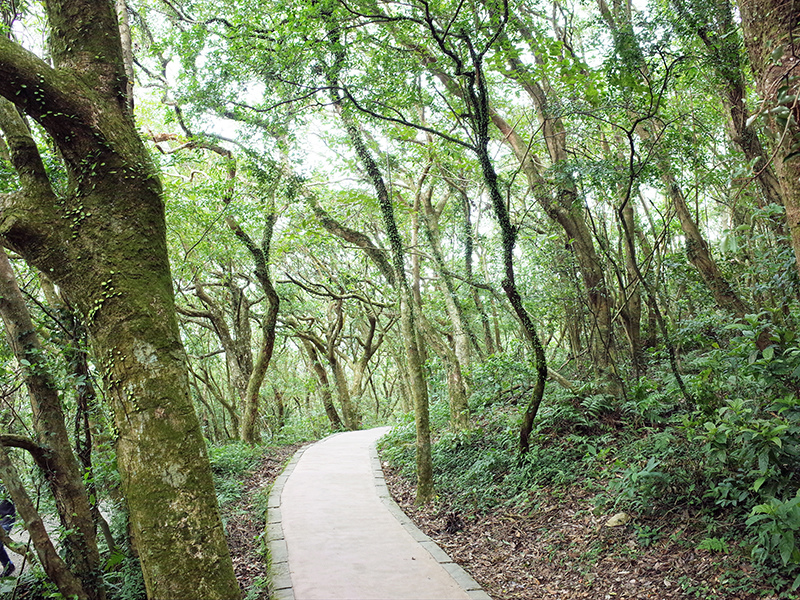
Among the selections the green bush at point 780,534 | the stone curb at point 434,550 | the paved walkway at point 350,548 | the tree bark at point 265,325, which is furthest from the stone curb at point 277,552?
the green bush at point 780,534

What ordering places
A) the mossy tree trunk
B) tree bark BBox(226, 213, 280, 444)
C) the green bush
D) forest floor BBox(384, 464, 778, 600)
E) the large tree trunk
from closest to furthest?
the large tree trunk, the mossy tree trunk, the green bush, forest floor BBox(384, 464, 778, 600), tree bark BBox(226, 213, 280, 444)

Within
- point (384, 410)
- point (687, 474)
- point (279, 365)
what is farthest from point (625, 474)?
point (384, 410)

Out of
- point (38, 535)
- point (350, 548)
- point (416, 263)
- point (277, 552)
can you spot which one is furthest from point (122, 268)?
point (416, 263)

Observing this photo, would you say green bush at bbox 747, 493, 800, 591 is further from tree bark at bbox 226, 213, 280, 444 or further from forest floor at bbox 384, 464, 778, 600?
tree bark at bbox 226, 213, 280, 444

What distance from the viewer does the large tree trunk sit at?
8.40 feet

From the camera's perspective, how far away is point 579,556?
459 centimetres

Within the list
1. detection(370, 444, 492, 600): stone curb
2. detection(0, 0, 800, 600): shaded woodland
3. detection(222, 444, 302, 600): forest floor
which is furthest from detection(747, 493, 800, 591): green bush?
detection(222, 444, 302, 600): forest floor

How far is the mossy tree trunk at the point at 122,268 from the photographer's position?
305 centimetres

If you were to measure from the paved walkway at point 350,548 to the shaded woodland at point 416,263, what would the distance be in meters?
0.55

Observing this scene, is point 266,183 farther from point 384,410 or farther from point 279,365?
point 384,410

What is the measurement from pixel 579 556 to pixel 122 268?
14.8 feet

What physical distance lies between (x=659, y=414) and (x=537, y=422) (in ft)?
5.42

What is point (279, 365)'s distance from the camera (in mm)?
21375

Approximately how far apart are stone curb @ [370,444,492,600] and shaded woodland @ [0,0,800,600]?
46 cm
